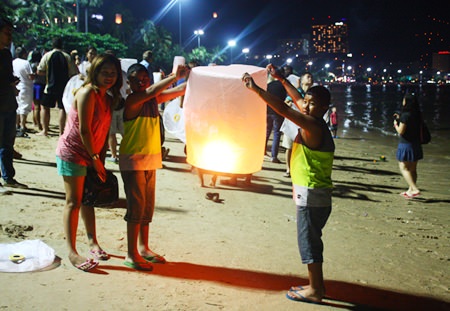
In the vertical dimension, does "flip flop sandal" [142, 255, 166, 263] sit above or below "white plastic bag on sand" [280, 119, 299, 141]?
below

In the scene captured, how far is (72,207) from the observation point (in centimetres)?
414

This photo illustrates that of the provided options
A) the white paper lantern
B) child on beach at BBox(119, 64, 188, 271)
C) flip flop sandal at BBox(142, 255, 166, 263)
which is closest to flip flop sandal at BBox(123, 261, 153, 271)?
child on beach at BBox(119, 64, 188, 271)

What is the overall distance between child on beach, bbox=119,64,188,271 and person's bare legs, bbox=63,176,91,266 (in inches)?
16.4

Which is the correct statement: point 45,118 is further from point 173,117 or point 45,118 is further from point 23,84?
point 173,117

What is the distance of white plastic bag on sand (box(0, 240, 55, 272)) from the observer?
408 cm

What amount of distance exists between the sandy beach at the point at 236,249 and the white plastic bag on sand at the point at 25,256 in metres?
0.10

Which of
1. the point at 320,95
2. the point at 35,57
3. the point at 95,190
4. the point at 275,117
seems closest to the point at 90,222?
the point at 95,190

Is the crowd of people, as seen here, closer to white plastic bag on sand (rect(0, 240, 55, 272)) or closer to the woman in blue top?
white plastic bag on sand (rect(0, 240, 55, 272))

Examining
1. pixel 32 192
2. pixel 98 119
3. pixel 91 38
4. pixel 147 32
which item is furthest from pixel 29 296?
pixel 147 32

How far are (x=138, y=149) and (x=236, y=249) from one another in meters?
1.74

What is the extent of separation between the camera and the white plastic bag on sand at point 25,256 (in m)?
4.08

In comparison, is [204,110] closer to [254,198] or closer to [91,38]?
[254,198]

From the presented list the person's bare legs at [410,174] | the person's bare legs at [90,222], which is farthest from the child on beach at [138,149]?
the person's bare legs at [410,174]

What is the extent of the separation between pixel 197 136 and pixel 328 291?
6.28 ft
